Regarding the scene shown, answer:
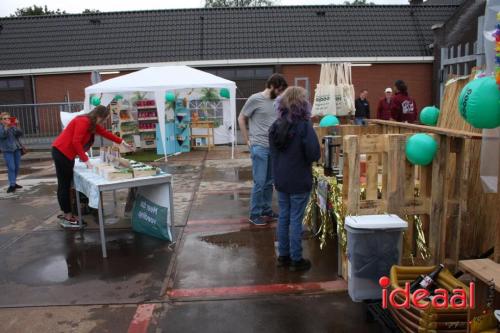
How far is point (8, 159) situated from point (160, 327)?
6.42 metres

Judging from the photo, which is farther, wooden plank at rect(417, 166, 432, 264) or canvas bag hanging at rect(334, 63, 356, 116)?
canvas bag hanging at rect(334, 63, 356, 116)

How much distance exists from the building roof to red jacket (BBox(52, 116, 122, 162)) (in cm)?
1348

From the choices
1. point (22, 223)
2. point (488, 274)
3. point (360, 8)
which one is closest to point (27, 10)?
point (360, 8)

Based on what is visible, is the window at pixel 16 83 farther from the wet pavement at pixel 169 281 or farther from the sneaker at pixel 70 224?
the sneaker at pixel 70 224

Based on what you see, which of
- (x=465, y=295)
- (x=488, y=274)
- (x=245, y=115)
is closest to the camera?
(x=488, y=274)

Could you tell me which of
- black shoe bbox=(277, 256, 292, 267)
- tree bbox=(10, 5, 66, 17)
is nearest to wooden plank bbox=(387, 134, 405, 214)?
black shoe bbox=(277, 256, 292, 267)

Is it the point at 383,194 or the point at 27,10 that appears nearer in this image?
the point at 383,194

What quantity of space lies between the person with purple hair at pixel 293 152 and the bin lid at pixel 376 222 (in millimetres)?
716

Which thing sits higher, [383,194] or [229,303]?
[383,194]

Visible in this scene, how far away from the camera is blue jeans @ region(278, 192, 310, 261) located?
171 inches

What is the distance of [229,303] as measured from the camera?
12.8 feet

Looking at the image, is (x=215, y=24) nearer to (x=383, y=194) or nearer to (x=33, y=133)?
(x=33, y=133)

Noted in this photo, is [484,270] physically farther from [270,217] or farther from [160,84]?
[160,84]

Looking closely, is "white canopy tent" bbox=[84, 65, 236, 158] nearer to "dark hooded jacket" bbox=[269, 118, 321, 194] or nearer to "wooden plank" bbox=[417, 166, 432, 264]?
"dark hooded jacket" bbox=[269, 118, 321, 194]
